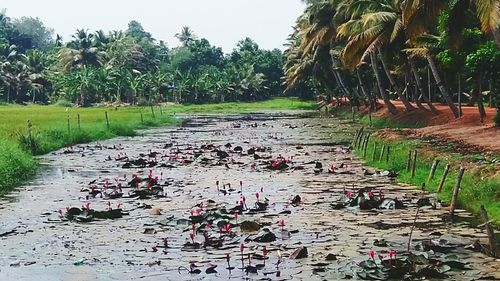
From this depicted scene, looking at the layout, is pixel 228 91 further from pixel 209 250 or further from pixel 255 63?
pixel 209 250

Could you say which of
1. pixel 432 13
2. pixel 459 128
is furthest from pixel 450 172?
pixel 459 128

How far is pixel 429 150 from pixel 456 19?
13.4 feet

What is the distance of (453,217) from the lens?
12.8 meters

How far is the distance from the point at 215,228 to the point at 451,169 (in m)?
7.19

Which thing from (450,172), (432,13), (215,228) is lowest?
(215,228)

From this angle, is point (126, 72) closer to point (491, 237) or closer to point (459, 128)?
point (459, 128)

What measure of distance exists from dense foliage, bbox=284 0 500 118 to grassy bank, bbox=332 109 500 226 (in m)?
3.21

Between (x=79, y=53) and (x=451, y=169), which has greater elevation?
(x=79, y=53)

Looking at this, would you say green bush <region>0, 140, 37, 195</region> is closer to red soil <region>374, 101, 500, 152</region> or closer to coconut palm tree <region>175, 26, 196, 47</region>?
red soil <region>374, 101, 500, 152</region>

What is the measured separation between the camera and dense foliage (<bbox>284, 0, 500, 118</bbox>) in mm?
19736

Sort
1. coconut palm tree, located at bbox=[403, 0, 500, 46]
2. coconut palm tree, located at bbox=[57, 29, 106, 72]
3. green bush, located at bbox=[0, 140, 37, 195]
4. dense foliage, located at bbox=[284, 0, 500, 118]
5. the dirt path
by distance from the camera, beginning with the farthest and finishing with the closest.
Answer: coconut palm tree, located at bbox=[57, 29, 106, 72]
dense foliage, located at bbox=[284, 0, 500, 118]
coconut palm tree, located at bbox=[403, 0, 500, 46]
green bush, located at bbox=[0, 140, 37, 195]
the dirt path

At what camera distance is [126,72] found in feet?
256

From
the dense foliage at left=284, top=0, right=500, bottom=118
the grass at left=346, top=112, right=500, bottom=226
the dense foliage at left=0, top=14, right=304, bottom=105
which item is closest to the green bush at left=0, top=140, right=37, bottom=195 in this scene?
the grass at left=346, top=112, right=500, bottom=226

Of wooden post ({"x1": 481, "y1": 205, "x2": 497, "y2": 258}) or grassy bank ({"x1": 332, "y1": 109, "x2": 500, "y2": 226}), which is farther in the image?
grassy bank ({"x1": 332, "y1": 109, "x2": 500, "y2": 226})
